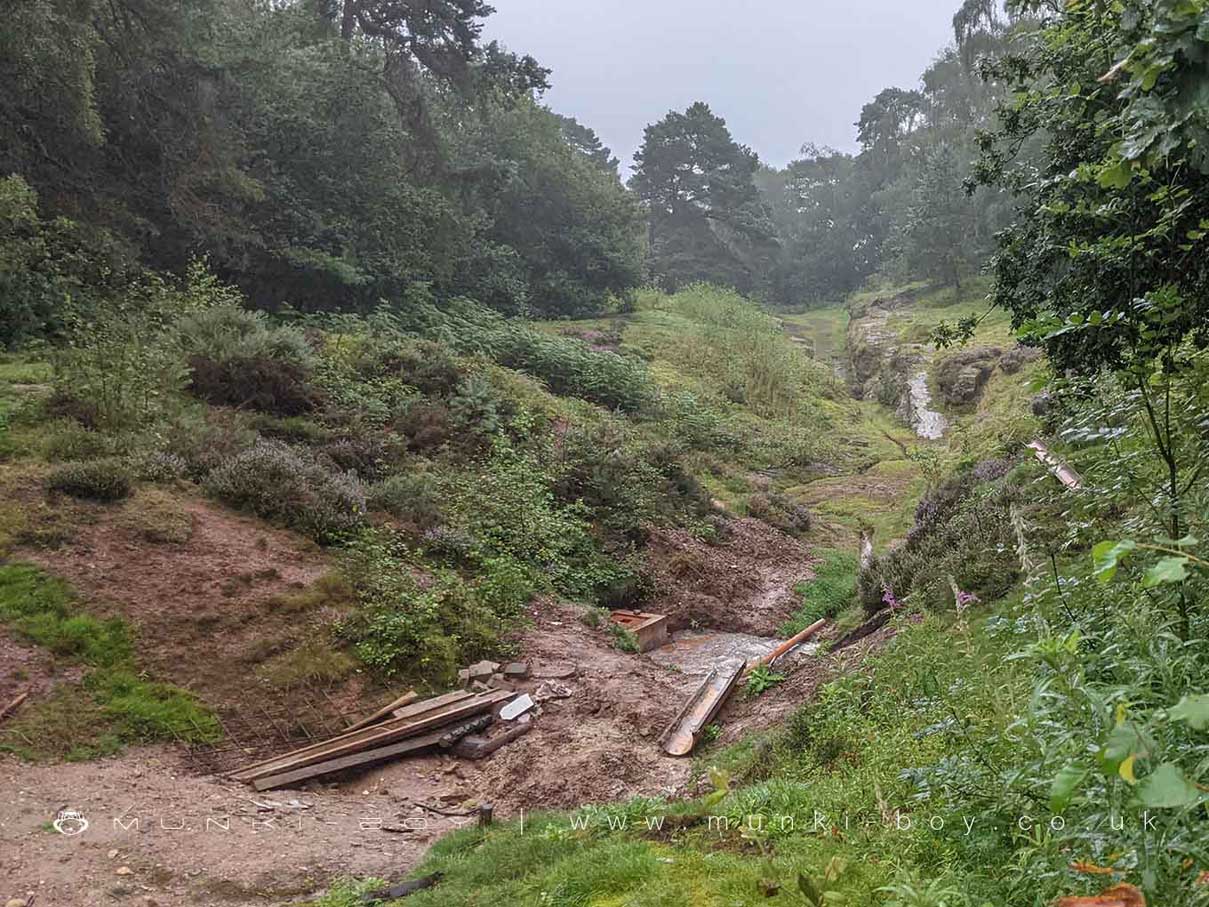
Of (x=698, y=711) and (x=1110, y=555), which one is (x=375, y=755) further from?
(x=1110, y=555)

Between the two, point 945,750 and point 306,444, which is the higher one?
point 306,444

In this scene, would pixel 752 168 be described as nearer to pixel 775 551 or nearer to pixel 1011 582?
pixel 775 551

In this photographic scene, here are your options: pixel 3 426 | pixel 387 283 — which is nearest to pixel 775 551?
pixel 3 426

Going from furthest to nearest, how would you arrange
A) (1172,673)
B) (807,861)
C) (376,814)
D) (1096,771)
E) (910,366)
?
(910,366) → (376,814) → (807,861) → (1172,673) → (1096,771)

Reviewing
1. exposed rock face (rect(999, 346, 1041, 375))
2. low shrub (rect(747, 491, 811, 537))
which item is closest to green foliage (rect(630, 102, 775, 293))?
exposed rock face (rect(999, 346, 1041, 375))

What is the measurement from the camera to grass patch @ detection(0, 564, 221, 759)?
18.1 ft

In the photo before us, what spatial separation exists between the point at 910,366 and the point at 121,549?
25.7 meters

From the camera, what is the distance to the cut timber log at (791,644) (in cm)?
822

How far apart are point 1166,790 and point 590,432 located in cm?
1277

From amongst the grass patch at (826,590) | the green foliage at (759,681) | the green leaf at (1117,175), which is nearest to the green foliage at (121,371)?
the green foliage at (759,681)

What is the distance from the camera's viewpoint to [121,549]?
7.38 m

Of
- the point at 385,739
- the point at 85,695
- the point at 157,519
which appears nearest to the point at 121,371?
the point at 157,519

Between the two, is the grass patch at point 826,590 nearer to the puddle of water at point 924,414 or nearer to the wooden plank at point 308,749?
the wooden plank at point 308,749

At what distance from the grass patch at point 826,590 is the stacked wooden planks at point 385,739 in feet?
16.0
